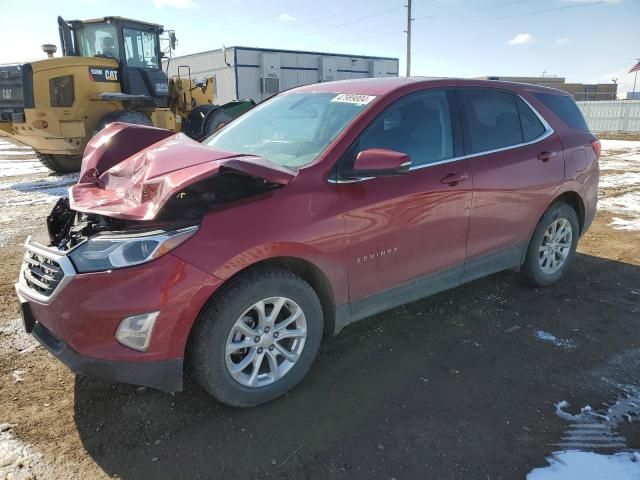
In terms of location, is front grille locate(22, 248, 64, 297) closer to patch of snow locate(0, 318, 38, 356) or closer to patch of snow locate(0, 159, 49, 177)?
patch of snow locate(0, 318, 38, 356)

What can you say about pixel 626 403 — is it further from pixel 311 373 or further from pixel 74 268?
pixel 74 268

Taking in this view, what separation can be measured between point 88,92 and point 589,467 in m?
10.6

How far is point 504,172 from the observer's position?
12.3 ft

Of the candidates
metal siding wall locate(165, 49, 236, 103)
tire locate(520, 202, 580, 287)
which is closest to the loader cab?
tire locate(520, 202, 580, 287)

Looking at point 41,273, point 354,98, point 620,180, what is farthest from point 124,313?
point 620,180

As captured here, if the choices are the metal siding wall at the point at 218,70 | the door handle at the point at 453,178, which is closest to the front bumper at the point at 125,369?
the door handle at the point at 453,178

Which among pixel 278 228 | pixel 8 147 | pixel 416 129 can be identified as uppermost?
pixel 416 129

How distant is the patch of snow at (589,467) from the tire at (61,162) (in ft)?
36.2

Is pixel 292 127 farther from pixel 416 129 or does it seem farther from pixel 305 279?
pixel 305 279

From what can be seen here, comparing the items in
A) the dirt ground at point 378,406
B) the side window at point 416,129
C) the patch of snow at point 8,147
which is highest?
the side window at point 416,129

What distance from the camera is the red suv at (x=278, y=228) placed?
7.73 ft

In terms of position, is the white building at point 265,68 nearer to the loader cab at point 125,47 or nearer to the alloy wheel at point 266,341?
the loader cab at point 125,47

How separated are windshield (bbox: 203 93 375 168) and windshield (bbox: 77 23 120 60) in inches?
340

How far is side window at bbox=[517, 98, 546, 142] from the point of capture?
406 cm
